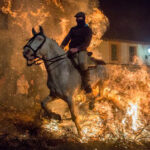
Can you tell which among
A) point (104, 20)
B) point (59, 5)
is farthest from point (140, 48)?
point (59, 5)

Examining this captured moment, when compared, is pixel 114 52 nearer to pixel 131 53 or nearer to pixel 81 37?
pixel 131 53

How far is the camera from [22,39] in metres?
7.71

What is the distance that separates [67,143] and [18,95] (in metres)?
3.95

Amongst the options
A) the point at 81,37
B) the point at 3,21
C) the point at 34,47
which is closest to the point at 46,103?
the point at 34,47

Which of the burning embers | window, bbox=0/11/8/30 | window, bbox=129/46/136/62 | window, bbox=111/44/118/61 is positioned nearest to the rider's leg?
the burning embers

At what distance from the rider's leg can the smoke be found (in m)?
3.26

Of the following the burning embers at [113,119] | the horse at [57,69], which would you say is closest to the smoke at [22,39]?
the burning embers at [113,119]

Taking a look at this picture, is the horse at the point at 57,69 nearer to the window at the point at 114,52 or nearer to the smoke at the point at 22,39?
the smoke at the point at 22,39

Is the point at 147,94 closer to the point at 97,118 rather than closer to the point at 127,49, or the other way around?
the point at 97,118

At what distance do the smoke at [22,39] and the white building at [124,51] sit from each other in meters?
12.0

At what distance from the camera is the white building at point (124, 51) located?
1986 cm

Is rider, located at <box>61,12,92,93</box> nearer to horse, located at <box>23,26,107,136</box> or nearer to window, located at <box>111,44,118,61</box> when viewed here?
horse, located at <box>23,26,107,136</box>

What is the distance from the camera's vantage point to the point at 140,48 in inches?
862

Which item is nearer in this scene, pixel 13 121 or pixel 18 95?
pixel 13 121
